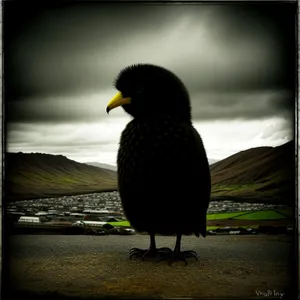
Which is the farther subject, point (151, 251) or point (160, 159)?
point (151, 251)

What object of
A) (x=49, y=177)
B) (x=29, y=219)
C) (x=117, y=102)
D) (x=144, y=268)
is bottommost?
(x=144, y=268)

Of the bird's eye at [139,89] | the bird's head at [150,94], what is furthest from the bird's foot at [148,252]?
the bird's eye at [139,89]

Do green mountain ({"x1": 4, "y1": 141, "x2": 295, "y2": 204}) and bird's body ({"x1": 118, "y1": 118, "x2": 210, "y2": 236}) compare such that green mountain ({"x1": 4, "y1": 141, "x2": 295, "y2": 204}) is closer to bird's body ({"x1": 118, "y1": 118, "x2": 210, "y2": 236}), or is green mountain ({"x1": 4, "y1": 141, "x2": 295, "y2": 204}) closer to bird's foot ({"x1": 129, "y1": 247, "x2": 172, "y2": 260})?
bird's body ({"x1": 118, "y1": 118, "x2": 210, "y2": 236})

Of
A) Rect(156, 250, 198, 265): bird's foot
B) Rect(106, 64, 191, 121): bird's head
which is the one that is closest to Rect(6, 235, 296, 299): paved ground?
Rect(156, 250, 198, 265): bird's foot

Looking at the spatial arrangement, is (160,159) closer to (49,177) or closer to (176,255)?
(176,255)

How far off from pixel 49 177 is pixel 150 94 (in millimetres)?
797

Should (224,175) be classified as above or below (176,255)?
above

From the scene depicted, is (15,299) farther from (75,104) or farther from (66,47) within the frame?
(66,47)

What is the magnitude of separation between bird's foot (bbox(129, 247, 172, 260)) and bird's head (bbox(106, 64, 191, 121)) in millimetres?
788

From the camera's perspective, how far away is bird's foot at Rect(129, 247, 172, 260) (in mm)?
2664

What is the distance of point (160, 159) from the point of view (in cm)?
254

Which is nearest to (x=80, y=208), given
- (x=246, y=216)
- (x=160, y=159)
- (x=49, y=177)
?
(x=49, y=177)

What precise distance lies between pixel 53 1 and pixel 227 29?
1.05 metres

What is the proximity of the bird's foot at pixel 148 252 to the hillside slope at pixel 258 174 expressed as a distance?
0.45 m
